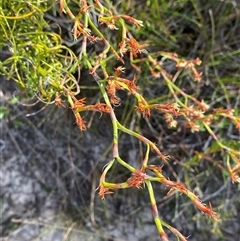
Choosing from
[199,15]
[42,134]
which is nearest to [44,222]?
[42,134]

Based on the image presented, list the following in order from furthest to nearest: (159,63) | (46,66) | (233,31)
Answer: (233,31) < (159,63) < (46,66)

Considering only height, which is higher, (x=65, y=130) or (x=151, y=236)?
(x=65, y=130)

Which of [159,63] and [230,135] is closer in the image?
[159,63]

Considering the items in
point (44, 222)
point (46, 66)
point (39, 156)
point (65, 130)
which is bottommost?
point (44, 222)

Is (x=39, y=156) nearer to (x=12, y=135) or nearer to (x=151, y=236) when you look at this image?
(x=12, y=135)

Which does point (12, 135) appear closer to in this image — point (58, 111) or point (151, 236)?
point (58, 111)

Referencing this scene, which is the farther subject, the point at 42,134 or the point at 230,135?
the point at 42,134

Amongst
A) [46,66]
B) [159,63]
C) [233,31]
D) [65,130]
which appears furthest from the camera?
[65,130]

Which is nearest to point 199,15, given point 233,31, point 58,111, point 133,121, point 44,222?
point 233,31

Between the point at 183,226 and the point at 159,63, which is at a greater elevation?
the point at 159,63
